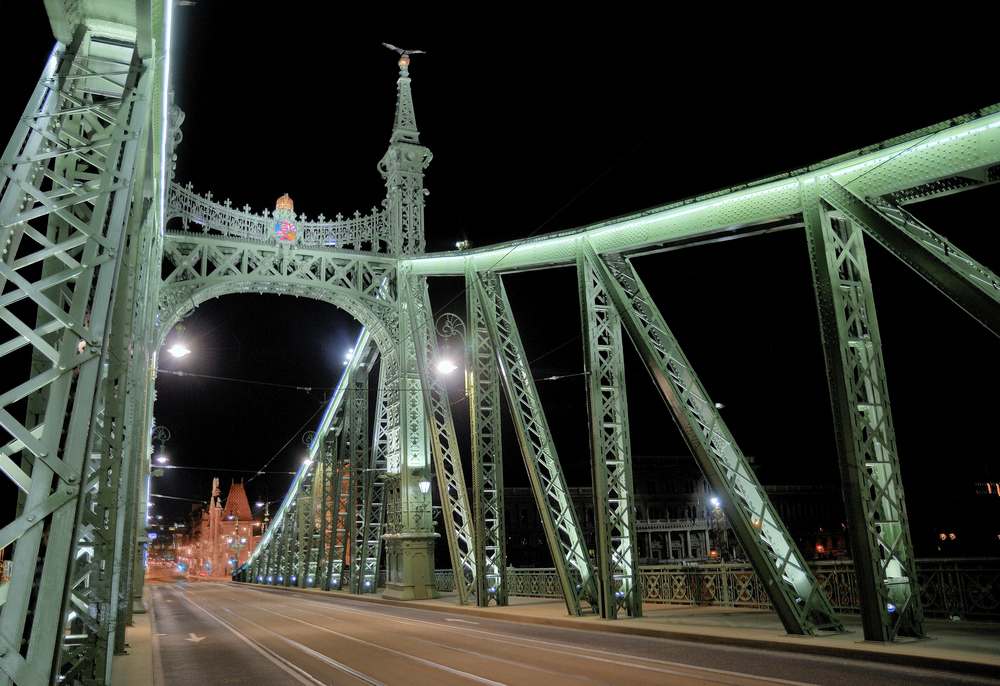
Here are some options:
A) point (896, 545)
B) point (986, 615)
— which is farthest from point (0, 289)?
point (986, 615)

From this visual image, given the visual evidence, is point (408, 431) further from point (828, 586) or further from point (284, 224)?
point (828, 586)

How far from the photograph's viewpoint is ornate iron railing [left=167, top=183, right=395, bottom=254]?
19.5 meters

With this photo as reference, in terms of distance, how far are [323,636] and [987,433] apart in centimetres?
2977

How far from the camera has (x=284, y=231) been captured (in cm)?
2091

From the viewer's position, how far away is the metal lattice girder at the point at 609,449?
14.0m

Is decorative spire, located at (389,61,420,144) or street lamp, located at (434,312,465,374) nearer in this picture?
street lamp, located at (434,312,465,374)

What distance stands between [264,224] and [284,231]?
2.20 feet

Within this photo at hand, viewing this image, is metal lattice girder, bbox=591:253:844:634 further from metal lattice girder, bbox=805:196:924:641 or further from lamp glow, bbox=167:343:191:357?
lamp glow, bbox=167:343:191:357

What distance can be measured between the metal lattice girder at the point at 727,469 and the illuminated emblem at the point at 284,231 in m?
10.6

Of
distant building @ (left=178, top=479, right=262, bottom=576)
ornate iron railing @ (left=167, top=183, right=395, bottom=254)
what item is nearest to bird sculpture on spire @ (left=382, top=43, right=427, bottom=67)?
ornate iron railing @ (left=167, top=183, right=395, bottom=254)

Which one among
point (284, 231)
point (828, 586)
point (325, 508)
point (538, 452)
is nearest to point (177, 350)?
point (284, 231)

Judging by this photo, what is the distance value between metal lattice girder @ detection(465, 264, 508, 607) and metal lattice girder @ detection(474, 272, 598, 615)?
1.44 ft

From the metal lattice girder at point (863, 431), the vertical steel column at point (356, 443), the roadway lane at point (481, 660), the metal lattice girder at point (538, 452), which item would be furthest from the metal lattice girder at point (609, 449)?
the vertical steel column at point (356, 443)

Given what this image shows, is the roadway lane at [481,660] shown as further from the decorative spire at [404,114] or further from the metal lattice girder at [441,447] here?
the decorative spire at [404,114]
